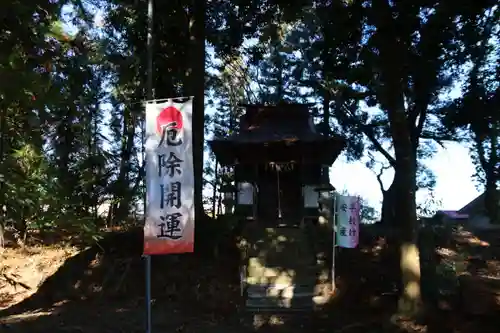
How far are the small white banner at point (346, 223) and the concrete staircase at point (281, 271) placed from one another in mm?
1077

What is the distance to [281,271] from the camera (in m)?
11.7

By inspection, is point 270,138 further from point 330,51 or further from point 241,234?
point 330,51

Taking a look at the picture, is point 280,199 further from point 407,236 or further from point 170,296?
point 407,236

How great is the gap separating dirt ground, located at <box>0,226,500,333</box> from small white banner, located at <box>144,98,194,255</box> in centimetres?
306

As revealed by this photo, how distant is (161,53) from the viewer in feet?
44.6

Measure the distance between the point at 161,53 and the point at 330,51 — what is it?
4927 millimetres

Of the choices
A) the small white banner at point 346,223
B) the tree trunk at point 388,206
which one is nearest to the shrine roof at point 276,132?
the tree trunk at point 388,206

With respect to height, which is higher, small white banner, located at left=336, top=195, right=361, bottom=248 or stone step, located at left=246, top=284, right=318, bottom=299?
small white banner, located at left=336, top=195, right=361, bottom=248

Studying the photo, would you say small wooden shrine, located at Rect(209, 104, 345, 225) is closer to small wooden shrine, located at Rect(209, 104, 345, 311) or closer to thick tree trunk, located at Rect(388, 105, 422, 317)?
small wooden shrine, located at Rect(209, 104, 345, 311)

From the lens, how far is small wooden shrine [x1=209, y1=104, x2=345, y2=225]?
15.1 metres

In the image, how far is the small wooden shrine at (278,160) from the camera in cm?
1513

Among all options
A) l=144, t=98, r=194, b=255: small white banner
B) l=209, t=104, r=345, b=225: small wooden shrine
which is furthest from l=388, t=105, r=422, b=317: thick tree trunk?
l=209, t=104, r=345, b=225: small wooden shrine

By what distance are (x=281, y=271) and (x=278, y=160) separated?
4636 mm

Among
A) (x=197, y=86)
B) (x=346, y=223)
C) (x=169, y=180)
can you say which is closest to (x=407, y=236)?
(x=346, y=223)
